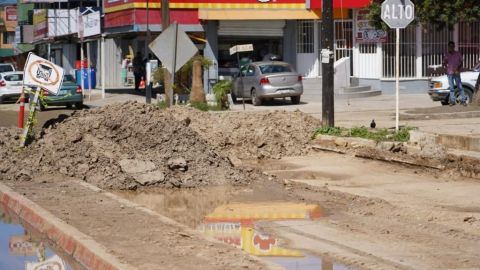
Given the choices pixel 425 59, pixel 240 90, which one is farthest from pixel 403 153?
pixel 425 59

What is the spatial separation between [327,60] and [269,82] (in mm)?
13840

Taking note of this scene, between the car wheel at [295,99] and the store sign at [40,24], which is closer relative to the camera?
the car wheel at [295,99]

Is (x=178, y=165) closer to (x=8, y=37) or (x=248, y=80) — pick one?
(x=248, y=80)

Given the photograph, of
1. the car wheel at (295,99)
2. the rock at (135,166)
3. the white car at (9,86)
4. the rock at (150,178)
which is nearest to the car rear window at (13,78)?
the white car at (9,86)

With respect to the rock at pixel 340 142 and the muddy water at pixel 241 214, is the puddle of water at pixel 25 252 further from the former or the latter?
the rock at pixel 340 142

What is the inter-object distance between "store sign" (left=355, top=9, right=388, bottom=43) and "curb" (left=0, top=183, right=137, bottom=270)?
26082 mm

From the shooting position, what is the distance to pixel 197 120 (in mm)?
19547

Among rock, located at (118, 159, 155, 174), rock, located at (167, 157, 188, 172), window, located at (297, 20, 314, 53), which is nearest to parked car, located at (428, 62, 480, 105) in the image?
window, located at (297, 20, 314, 53)

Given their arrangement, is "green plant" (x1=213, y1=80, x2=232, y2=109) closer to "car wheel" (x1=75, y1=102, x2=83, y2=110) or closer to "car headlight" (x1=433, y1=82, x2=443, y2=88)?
"car headlight" (x1=433, y1=82, x2=443, y2=88)

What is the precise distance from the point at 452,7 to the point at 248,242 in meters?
23.0

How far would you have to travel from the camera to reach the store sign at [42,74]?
639 inches

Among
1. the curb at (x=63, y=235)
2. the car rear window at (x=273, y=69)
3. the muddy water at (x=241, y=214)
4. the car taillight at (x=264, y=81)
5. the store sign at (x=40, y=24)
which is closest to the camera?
the curb at (x=63, y=235)

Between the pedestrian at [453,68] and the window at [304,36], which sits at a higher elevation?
the window at [304,36]

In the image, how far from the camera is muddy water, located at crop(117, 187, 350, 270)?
8.51m
